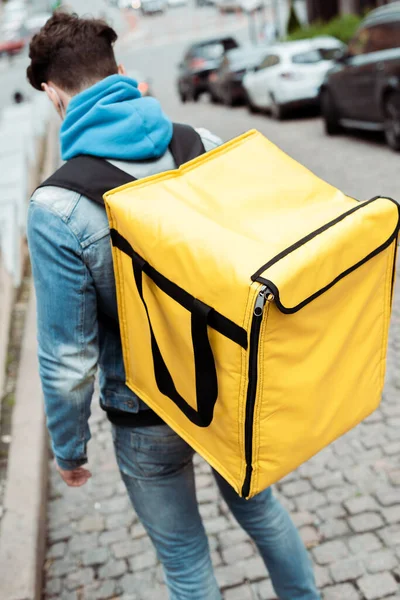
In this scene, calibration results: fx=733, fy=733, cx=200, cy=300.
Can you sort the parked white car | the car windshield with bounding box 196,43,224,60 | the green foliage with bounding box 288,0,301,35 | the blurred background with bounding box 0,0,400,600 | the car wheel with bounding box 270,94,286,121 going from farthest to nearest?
the green foliage with bounding box 288,0,301,35 → the car windshield with bounding box 196,43,224,60 → the car wheel with bounding box 270,94,286,121 → the parked white car → the blurred background with bounding box 0,0,400,600

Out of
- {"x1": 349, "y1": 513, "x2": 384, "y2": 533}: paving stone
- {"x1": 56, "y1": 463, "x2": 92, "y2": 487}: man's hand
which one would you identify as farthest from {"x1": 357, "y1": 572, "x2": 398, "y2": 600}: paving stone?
{"x1": 56, "y1": 463, "x2": 92, "y2": 487}: man's hand

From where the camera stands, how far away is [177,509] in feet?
7.06

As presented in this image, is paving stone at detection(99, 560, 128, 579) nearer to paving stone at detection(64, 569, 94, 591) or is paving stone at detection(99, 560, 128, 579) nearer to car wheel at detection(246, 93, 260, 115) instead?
paving stone at detection(64, 569, 94, 591)

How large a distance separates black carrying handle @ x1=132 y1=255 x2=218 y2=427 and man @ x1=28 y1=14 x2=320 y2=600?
Answer: 0.55 ft

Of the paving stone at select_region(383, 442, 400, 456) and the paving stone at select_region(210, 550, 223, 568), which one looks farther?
the paving stone at select_region(383, 442, 400, 456)

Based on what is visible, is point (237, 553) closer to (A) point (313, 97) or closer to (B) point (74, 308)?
(B) point (74, 308)

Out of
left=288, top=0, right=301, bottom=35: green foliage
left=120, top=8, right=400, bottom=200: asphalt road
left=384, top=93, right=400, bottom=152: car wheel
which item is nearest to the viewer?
left=120, top=8, right=400, bottom=200: asphalt road

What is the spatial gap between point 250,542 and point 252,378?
6.35ft

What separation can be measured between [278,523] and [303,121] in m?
13.5

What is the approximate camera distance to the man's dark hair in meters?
1.93

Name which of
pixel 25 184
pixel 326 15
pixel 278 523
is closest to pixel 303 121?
pixel 25 184

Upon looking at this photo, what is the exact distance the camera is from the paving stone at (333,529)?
10.6ft

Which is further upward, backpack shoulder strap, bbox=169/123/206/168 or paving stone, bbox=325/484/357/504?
backpack shoulder strap, bbox=169/123/206/168

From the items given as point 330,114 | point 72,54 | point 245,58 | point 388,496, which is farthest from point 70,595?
point 245,58
